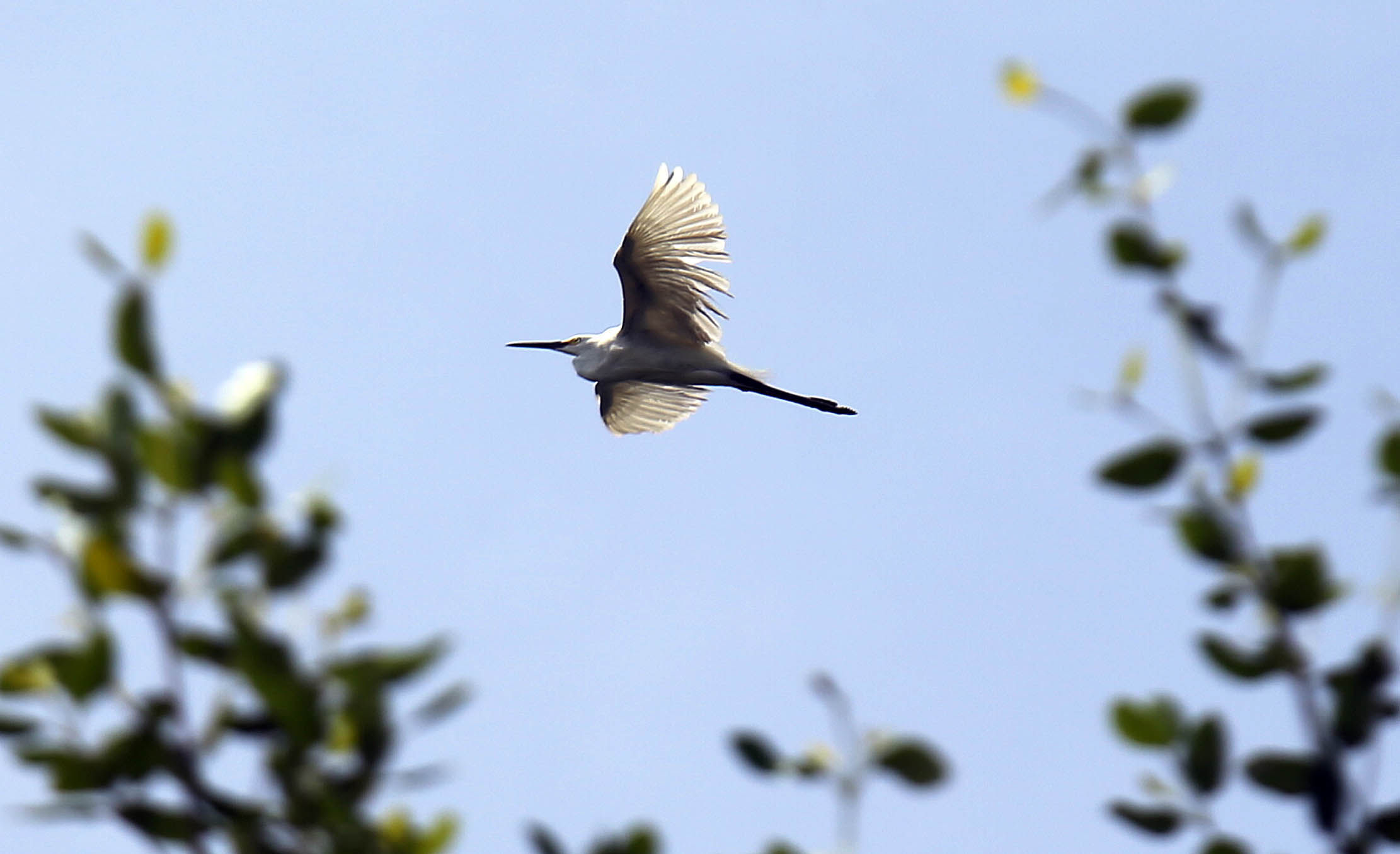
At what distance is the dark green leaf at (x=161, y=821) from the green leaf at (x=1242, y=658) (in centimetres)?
133

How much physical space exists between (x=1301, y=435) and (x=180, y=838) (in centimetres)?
153

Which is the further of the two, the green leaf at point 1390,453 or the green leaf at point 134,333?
the green leaf at point 1390,453

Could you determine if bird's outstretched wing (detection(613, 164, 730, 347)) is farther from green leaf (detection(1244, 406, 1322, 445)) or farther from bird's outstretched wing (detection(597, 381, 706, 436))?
green leaf (detection(1244, 406, 1322, 445))

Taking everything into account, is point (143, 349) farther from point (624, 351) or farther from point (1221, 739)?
point (624, 351)

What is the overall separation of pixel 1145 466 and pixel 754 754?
0.67m

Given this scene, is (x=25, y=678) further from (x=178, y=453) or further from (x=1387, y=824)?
(x=1387, y=824)

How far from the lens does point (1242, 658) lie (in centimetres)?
202

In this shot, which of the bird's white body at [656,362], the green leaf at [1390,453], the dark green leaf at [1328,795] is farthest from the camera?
the bird's white body at [656,362]

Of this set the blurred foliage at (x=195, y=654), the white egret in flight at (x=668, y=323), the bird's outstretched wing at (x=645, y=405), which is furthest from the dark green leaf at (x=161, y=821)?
the bird's outstretched wing at (x=645, y=405)

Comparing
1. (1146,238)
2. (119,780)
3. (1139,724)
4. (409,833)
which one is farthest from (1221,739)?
(119,780)

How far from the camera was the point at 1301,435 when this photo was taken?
201cm

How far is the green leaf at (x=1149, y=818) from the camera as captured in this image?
2.06 meters

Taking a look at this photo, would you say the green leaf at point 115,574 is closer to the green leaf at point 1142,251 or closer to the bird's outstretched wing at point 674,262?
the green leaf at point 1142,251

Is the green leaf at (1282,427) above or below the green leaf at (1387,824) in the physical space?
above
